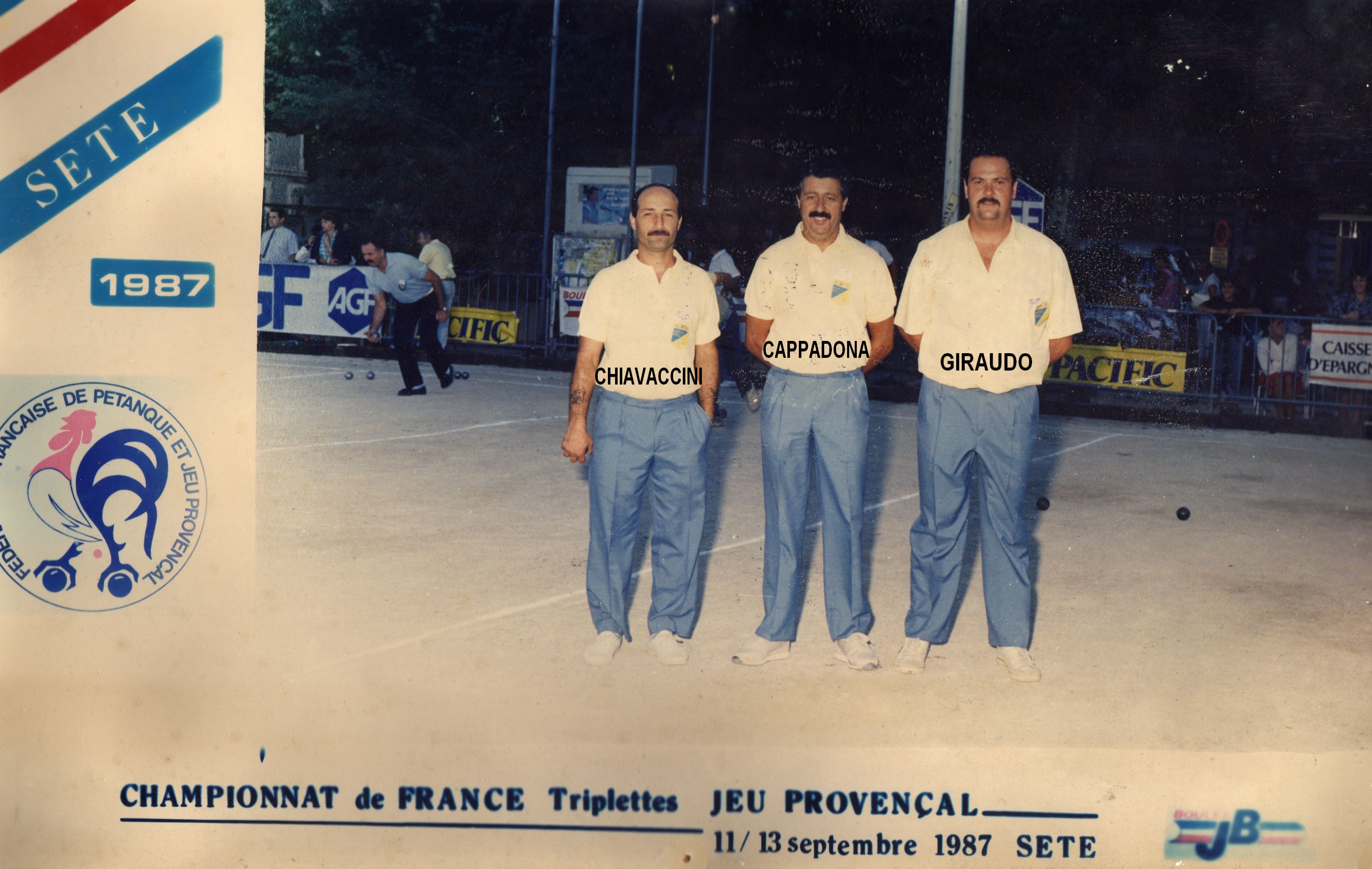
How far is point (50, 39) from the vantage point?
154 inches

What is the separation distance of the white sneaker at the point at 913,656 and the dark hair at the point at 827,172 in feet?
6.12

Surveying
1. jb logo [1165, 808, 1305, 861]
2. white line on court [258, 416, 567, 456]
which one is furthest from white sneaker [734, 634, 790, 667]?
white line on court [258, 416, 567, 456]

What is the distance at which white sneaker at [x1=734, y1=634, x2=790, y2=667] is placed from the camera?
20.2ft

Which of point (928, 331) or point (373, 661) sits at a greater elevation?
point (928, 331)

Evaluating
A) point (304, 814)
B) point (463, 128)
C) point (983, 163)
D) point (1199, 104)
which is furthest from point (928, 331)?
point (463, 128)

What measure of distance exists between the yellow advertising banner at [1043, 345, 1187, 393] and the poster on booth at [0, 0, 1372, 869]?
37.0ft

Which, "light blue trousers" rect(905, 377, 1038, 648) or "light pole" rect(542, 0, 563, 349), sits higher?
"light pole" rect(542, 0, 563, 349)

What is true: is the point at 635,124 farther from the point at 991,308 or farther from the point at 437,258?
the point at 991,308

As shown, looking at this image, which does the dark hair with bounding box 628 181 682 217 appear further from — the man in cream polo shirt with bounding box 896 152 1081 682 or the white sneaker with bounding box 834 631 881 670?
the white sneaker with bounding box 834 631 881 670

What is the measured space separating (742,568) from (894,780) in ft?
13.0

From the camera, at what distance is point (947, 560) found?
20.1 ft

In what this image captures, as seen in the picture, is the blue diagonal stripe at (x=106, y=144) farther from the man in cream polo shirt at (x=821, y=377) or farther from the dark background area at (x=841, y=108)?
the dark background area at (x=841, y=108)

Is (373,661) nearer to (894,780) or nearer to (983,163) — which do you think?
(894,780)

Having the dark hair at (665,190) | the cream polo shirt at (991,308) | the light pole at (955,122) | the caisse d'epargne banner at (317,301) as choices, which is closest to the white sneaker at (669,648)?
the cream polo shirt at (991,308)
